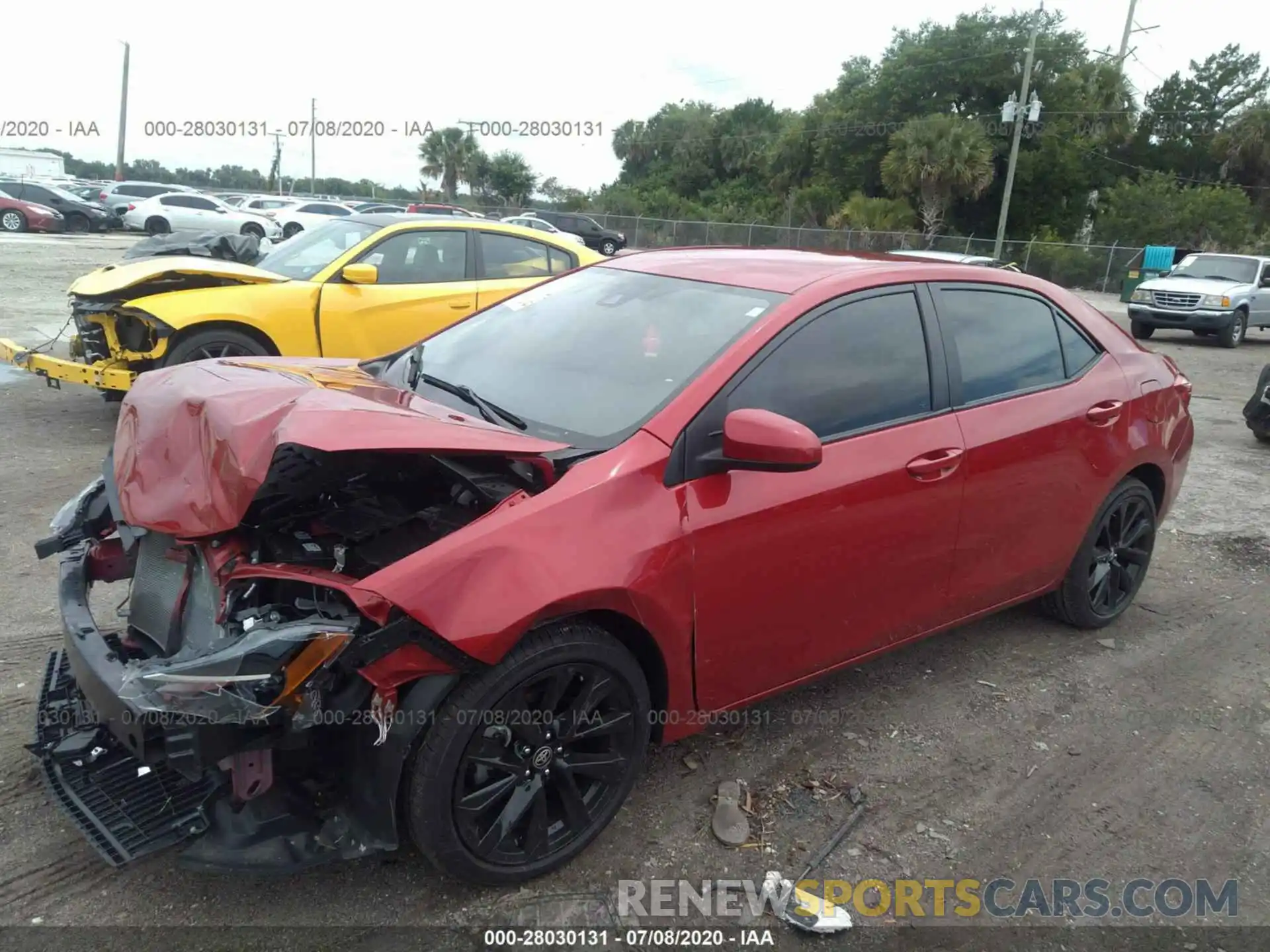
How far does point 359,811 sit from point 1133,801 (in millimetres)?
2538

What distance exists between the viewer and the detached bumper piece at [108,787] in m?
2.27

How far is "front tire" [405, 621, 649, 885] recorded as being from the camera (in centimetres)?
235

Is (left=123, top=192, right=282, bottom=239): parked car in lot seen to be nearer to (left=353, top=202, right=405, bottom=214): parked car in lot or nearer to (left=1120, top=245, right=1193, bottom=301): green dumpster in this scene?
(left=353, top=202, right=405, bottom=214): parked car in lot

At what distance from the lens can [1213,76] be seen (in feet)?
147

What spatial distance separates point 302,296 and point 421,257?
105 centimetres

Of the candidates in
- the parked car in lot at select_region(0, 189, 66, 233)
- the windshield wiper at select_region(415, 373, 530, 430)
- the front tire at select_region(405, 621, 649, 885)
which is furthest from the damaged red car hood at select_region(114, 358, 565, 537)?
the parked car in lot at select_region(0, 189, 66, 233)

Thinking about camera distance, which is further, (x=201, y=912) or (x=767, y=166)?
(x=767, y=166)

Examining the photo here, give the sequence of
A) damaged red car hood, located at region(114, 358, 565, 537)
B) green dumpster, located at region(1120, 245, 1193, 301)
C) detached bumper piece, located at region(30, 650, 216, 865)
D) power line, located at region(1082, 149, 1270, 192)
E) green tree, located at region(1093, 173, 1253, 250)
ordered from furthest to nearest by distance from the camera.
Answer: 1. power line, located at region(1082, 149, 1270, 192)
2. green tree, located at region(1093, 173, 1253, 250)
3. green dumpster, located at region(1120, 245, 1193, 301)
4. damaged red car hood, located at region(114, 358, 565, 537)
5. detached bumper piece, located at region(30, 650, 216, 865)

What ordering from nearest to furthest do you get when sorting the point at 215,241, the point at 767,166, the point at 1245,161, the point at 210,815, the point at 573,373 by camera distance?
1. the point at 210,815
2. the point at 573,373
3. the point at 215,241
4. the point at 1245,161
5. the point at 767,166

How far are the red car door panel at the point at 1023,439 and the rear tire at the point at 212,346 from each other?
492 cm

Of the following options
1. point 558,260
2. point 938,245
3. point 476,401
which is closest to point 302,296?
point 558,260

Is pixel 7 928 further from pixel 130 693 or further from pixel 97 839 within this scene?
pixel 130 693

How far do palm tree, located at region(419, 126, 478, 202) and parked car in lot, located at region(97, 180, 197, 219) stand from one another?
27073 millimetres

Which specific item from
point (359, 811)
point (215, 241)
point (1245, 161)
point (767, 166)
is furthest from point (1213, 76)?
point (359, 811)
